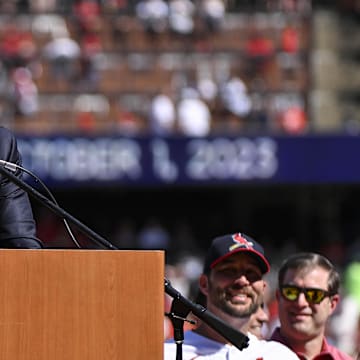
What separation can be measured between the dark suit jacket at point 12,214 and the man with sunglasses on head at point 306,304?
1565 mm

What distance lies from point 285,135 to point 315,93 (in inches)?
95.5

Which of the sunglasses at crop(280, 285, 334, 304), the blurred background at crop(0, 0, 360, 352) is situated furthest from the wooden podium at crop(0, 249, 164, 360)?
the blurred background at crop(0, 0, 360, 352)

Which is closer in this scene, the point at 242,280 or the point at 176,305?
the point at 176,305

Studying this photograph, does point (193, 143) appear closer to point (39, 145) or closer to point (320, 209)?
point (39, 145)

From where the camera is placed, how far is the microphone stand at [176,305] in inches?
131

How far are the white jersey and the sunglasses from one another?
42 centimetres

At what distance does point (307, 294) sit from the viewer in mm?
5016

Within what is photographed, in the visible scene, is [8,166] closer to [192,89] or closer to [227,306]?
[227,306]

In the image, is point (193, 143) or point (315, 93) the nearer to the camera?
point (193, 143)

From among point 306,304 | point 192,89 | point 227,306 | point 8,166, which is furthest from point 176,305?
point 192,89

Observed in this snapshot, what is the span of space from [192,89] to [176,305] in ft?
45.5

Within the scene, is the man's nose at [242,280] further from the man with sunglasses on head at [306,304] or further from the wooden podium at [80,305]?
the wooden podium at [80,305]

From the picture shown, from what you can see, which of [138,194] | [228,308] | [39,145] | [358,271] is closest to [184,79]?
[138,194]

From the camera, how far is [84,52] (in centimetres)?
1759
